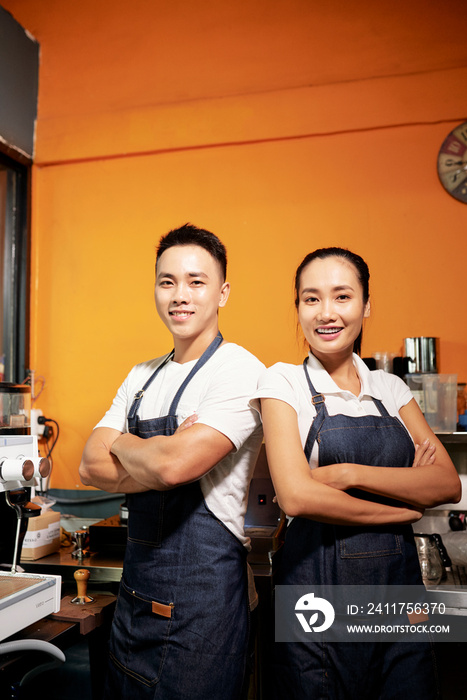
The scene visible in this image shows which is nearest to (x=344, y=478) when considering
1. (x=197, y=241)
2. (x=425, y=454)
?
(x=425, y=454)

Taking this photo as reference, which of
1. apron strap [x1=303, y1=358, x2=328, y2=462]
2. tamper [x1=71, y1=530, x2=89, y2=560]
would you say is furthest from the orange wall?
apron strap [x1=303, y1=358, x2=328, y2=462]

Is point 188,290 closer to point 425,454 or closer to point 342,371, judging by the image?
point 342,371

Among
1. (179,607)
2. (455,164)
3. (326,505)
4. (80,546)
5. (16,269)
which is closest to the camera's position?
(326,505)

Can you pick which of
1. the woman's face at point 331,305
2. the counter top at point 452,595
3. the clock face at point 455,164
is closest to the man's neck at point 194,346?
the woman's face at point 331,305

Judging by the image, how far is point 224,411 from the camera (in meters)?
1.55

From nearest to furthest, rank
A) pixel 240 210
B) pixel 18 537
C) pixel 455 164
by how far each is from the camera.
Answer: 1. pixel 18 537
2. pixel 455 164
3. pixel 240 210

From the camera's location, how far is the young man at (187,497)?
1483 mm

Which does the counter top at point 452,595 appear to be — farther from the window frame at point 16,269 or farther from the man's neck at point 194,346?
the window frame at point 16,269

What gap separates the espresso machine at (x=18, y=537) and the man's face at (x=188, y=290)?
1.84 feet

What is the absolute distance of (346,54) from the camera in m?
2.92

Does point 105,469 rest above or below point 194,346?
below

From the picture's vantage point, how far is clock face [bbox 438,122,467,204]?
2703mm

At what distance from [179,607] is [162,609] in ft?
0.16

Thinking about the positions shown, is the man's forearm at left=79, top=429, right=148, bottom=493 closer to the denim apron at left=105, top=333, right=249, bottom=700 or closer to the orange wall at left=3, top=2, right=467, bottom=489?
the denim apron at left=105, top=333, right=249, bottom=700
